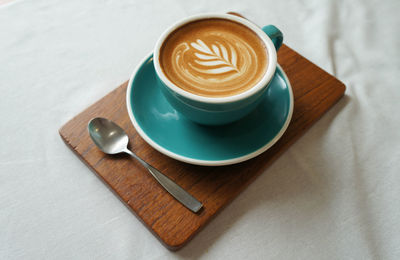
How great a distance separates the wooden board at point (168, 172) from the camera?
2.20ft

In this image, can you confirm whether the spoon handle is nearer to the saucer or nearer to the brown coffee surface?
the saucer

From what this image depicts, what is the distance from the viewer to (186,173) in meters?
0.73

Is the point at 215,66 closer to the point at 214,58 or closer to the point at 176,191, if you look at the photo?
the point at 214,58

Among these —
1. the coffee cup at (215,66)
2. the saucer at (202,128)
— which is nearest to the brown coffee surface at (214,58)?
the coffee cup at (215,66)

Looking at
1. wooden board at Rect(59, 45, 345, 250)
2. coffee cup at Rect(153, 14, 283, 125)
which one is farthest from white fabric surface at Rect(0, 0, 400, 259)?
coffee cup at Rect(153, 14, 283, 125)

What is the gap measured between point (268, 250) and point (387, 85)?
0.62 meters

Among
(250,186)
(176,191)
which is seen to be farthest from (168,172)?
(250,186)

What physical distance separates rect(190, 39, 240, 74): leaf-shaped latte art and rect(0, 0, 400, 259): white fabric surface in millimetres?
260

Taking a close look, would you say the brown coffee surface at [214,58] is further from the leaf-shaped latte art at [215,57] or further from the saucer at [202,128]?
the saucer at [202,128]

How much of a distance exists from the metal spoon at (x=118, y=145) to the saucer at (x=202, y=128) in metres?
0.05

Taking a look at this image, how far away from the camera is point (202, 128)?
77 cm

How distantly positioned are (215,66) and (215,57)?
26 mm

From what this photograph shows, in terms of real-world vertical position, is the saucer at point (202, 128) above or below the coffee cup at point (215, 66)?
below

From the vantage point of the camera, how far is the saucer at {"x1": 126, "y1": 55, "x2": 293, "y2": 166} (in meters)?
0.71
